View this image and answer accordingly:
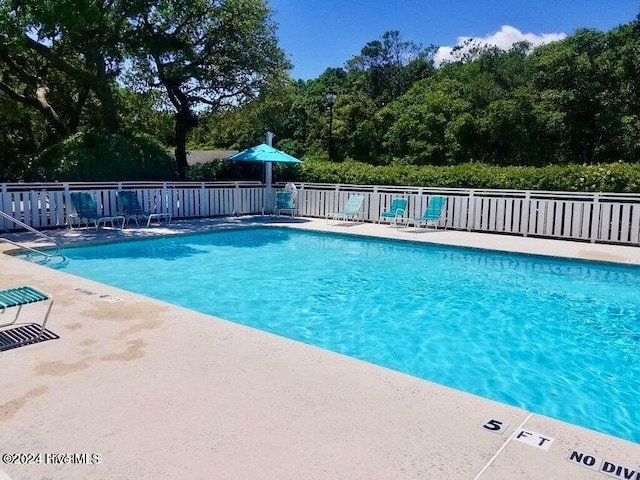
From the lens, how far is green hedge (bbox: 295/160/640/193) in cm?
1049

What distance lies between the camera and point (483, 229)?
39.5 ft

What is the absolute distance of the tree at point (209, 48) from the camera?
14031mm

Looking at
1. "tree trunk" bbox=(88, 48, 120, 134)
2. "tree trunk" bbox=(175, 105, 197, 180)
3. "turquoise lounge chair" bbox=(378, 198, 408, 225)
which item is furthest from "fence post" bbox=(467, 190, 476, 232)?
→ "tree trunk" bbox=(88, 48, 120, 134)

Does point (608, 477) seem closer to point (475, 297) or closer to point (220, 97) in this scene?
point (475, 297)

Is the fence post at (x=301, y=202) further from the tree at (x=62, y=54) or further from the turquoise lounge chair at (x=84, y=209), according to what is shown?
the tree at (x=62, y=54)

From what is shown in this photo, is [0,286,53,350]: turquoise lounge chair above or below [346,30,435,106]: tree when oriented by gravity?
below

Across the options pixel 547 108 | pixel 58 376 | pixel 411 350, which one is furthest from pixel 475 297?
pixel 547 108

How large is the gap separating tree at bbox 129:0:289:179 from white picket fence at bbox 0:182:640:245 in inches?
136

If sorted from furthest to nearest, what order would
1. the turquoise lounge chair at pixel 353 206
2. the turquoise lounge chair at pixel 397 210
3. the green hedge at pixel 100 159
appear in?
1. the turquoise lounge chair at pixel 353 206
2. the green hedge at pixel 100 159
3. the turquoise lounge chair at pixel 397 210

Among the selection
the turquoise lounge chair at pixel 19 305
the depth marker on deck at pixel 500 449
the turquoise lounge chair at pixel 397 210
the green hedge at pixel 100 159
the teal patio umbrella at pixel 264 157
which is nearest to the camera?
the depth marker on deck at pixel 500 449

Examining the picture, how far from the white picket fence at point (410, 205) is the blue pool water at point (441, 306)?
7.14 feet

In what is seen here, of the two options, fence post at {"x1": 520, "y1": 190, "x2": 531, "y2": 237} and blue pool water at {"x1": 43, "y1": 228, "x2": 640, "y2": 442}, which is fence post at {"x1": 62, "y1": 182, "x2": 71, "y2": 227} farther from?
fence post at {"x1": 520, "y1": 190, "x2": 531, "y2": 237}

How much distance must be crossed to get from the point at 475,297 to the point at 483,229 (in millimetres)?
5488

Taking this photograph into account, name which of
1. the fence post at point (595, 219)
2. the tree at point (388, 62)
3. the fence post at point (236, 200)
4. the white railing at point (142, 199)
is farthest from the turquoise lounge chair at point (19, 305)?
the tree at point (388, 62)
